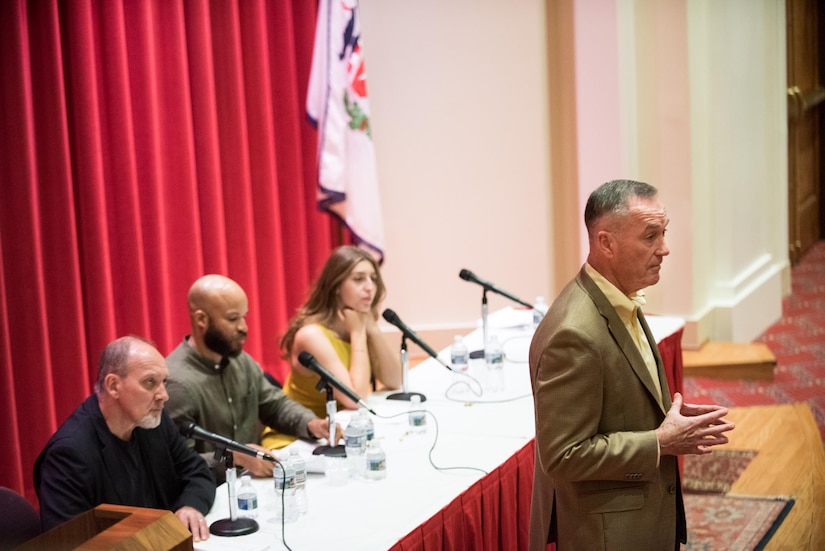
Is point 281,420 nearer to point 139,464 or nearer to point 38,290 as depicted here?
point 139,464

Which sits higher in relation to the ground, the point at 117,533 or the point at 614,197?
the point at 614,197

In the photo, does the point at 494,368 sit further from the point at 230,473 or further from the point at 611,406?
the point at 611,406

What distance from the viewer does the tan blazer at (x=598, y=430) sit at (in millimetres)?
2221

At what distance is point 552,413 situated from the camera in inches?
87.9

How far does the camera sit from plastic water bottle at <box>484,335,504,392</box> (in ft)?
14.0

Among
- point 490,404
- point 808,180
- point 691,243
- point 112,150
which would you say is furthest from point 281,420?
Answer: point 808,180

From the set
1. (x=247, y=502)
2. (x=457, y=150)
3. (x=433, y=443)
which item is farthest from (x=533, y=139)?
(x=247, y=502)

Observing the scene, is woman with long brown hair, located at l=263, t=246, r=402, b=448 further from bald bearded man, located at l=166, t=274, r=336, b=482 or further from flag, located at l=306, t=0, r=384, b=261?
flag, located at l=306, t=0, r=384, b=261

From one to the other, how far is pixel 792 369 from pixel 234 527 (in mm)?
4869

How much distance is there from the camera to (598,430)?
229 centimetres

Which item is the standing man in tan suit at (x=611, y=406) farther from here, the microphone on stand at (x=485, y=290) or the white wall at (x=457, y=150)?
the white wall at (x=457, y=150)

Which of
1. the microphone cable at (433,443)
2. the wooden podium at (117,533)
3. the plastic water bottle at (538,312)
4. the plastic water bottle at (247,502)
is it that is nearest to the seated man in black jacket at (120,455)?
the plastic water bottle at (247,502)

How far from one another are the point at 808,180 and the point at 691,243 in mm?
4137

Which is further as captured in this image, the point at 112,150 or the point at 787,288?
the point at 787,288
